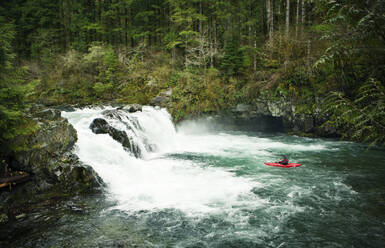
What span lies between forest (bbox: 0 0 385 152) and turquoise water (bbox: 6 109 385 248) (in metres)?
3.05

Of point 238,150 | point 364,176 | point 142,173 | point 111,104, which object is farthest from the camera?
point 111,104

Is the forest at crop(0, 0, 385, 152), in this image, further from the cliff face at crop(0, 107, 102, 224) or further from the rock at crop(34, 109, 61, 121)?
the rock at crop(34, 109, 61, 121)

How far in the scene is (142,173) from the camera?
1067 cm

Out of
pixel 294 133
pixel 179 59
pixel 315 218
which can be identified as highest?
pixel 179 59

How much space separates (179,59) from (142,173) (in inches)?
765

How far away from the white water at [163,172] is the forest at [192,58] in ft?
10.1

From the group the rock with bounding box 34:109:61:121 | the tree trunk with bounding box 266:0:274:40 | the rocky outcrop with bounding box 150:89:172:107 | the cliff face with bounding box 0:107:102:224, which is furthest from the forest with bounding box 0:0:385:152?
the rock with bounding box 34:109:61:121

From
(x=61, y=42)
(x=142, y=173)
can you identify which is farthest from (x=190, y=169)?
(x=61, y=42)

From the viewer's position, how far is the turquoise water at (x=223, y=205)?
5.91 metres

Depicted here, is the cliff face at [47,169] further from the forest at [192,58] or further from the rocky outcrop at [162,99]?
the rocky outcrop at [162,99]

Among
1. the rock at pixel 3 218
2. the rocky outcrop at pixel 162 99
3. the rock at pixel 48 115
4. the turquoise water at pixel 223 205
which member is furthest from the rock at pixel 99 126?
the rocky outcrop at pixel 162 99

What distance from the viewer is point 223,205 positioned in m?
7.67

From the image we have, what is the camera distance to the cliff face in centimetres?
728

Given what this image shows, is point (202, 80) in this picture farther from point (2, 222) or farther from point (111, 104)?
point (2, 222)
